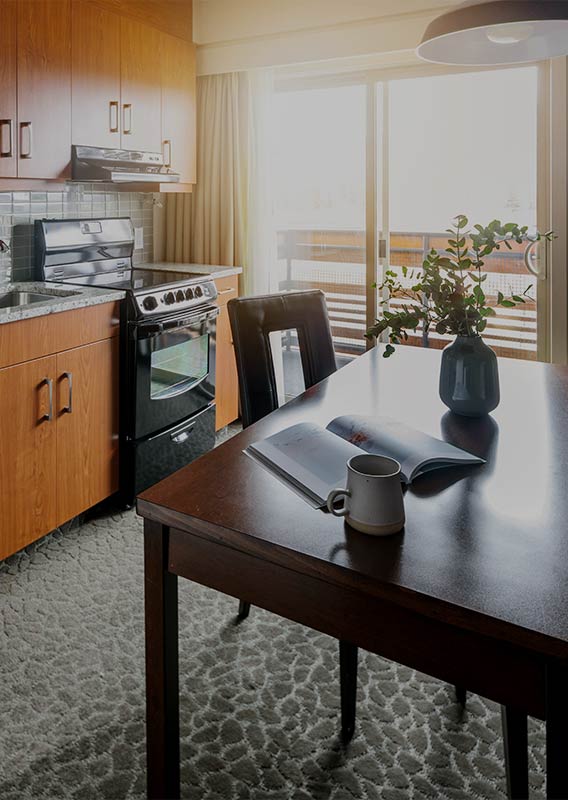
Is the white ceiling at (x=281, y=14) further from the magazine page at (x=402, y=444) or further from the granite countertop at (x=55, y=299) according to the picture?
the magazine page at (x=402, y=444)

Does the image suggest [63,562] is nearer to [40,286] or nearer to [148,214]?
[40,286]

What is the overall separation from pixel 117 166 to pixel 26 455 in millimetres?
1498

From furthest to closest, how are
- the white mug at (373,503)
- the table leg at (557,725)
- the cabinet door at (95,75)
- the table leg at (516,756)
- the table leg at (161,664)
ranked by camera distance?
the cabinet door at (95,75)
the table leg at (516,756)
the table leg at (161,664)
the white mug at (373,503)
the table leg at (557,725)

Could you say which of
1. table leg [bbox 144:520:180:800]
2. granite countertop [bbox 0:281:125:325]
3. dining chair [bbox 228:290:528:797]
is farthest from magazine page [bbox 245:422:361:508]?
granite countertop [bbox 0:281:125:325]

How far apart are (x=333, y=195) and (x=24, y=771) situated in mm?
3306

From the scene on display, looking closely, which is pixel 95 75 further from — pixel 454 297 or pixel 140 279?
pixel 454 297

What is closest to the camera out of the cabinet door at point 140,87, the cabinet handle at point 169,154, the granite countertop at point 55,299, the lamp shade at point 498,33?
the lamp shade at point 498,33

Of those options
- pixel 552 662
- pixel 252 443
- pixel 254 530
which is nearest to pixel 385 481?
pixel 254 530

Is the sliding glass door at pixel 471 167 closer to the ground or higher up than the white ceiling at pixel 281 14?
closer to the ground

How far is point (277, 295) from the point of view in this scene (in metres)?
2.16

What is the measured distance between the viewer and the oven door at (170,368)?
286cm

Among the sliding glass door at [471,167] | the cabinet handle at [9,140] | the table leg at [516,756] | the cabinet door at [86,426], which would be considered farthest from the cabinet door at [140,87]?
the table leg at [516,756]

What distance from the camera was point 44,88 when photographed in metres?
2.67

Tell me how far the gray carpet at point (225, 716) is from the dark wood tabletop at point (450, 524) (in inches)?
30.0
